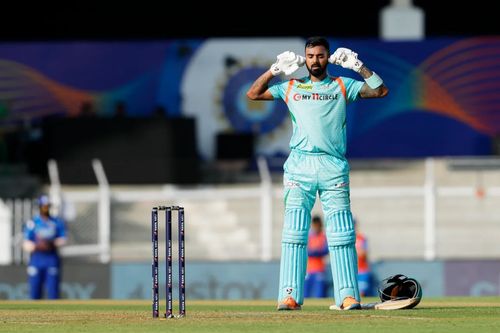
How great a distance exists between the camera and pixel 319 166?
12.4 m

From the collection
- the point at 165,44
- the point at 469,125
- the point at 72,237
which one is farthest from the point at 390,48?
the point at 72,237

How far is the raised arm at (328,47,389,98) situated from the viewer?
12242mm

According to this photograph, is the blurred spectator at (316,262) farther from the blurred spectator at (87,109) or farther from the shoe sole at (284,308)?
the shoe sole at (284,308)

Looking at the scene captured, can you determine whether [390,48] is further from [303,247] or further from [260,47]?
[303,247]

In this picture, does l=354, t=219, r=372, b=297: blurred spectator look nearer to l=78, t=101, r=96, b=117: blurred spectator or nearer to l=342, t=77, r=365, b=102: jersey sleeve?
l=78, t=101, r=96, b=117: blurred spectator

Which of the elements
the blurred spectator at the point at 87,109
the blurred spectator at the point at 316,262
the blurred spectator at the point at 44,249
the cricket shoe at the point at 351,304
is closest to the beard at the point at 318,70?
the cricket shoe at the point at 351,304

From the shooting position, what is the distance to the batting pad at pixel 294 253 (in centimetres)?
1243

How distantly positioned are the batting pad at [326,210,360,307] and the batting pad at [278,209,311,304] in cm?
21

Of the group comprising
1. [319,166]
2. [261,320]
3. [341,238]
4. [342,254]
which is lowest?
[261,320]

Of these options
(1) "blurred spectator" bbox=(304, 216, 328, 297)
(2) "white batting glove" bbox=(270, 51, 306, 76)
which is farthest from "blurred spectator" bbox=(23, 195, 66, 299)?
(2) "white batting glove" bbox=(270, 51, 306, 76)

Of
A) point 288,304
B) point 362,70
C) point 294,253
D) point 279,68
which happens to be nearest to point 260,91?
point 279,68

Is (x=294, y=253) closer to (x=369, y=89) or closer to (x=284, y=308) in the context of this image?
(x=284, y=308)

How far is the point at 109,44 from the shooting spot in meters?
30.3

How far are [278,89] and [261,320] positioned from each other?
6.41 ft
